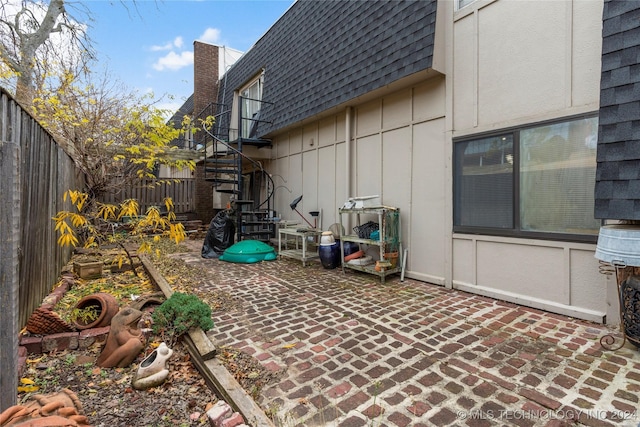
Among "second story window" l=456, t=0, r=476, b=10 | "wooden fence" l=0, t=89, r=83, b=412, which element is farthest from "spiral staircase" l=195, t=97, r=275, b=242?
"second story window" l=456, t=0, r=476, b=10

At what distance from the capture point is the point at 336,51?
Answer: 6094 mm

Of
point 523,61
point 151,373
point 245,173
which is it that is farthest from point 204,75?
point 151,373

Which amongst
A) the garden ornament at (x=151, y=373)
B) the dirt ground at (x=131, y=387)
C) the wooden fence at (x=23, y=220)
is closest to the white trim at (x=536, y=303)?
the dirt ground at (x=131, y=387)

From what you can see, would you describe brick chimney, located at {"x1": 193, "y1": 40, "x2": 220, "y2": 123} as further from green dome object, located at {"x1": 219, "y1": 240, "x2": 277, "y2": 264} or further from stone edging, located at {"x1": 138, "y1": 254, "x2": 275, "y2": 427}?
stone edging, located at {"x1": 138, "y1": 254, "x2": 275, "y2": 427}

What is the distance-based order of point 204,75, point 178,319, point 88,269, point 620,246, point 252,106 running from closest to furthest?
point 620,246
point 178,319
point 88,269
point 252,106
point 204,75

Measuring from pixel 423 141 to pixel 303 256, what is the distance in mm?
3096

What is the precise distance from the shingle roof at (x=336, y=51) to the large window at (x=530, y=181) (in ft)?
5.11

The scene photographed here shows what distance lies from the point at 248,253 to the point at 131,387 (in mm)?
4288

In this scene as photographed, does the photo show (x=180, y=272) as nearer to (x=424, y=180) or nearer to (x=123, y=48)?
(x=424, y=180)

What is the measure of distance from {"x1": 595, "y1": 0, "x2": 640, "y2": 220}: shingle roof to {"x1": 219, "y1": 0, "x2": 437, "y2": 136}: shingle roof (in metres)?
1.92

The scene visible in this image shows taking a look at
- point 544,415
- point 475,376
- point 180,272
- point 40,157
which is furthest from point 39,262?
point 544,415

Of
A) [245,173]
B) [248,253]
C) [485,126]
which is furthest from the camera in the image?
[245,173]

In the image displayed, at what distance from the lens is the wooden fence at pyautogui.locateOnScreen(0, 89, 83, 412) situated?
1.38 meters

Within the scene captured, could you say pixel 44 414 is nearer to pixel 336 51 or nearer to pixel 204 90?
pixel 336 51
